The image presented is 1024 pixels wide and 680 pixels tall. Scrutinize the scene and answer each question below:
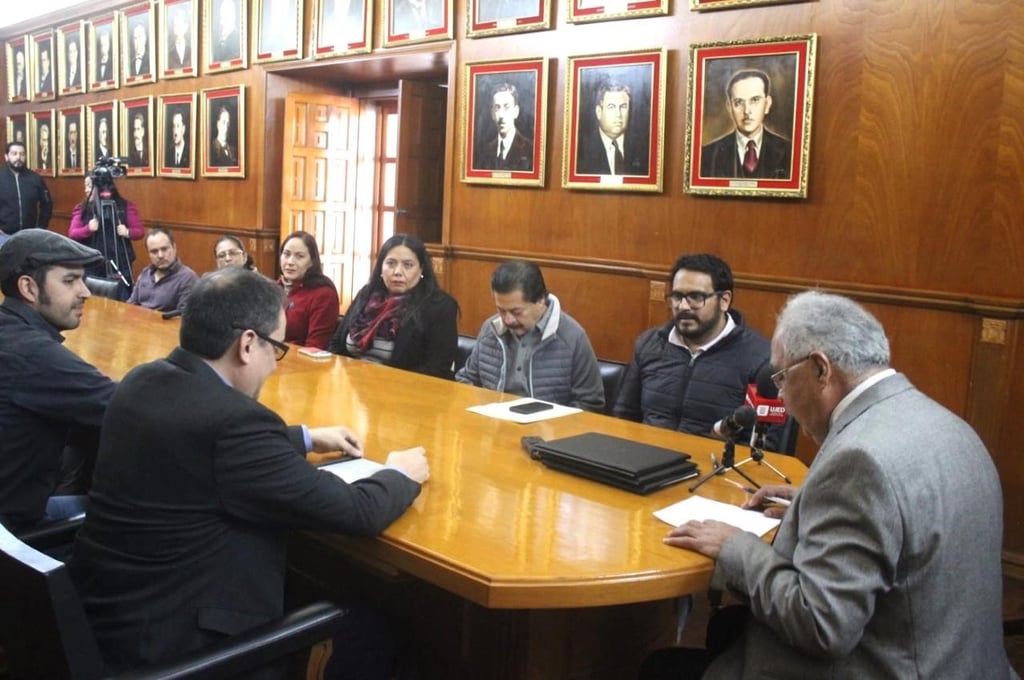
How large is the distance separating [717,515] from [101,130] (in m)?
9.83

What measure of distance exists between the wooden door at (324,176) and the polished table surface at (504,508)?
468cm

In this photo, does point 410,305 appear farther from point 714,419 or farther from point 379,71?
point 379,71

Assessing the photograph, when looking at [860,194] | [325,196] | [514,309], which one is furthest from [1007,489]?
[325,196]

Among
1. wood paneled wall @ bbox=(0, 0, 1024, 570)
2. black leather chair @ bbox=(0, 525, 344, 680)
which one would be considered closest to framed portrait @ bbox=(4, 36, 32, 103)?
wood paneled wall @ bbox=(0, 0, 1024, 570)

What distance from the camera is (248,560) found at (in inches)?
68.1

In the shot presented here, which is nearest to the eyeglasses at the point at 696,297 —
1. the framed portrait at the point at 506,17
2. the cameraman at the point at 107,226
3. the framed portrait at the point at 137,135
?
the framed portrait at the point at 506,17

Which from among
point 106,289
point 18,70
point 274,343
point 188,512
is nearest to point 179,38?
point 106,289

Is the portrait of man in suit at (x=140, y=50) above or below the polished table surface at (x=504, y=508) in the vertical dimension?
above

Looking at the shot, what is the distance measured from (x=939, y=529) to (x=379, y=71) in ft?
21.3

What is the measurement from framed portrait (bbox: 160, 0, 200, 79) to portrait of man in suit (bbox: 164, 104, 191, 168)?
1.13 ft

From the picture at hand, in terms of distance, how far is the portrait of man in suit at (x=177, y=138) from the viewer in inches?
347

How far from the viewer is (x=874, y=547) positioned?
4.65 ft

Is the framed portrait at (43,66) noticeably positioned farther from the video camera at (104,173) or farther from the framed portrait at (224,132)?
the video camera at (104,173)

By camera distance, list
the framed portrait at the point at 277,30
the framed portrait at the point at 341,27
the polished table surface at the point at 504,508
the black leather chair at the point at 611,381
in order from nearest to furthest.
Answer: the polished table surface at the point at 504,508 → the black leather chair at the point at 611,381 → the framed portrait at the point at 341,27 → the framed portrait at the point at 277,30
